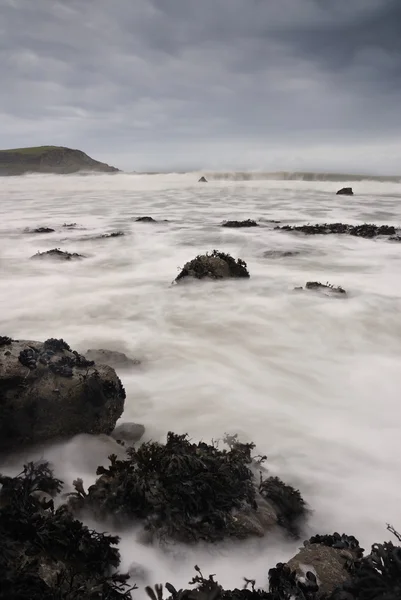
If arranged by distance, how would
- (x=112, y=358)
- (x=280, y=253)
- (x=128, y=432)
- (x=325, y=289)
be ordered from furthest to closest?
(x=280, y=253) < (x=325, y=289) < (x=112, y=358) < (x=128, y=432)

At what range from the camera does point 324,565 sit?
234 cm

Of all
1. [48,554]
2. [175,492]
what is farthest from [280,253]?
[48,554]

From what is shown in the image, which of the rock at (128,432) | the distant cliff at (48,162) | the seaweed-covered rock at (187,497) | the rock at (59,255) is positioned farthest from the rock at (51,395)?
the distant cliff at (48,162)

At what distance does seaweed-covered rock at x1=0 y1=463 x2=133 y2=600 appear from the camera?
1970mm

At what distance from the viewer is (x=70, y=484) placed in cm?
305

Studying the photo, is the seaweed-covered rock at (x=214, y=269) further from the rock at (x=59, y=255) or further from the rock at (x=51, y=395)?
the rock at (x=51, y=395)

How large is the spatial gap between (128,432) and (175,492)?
3.35ft

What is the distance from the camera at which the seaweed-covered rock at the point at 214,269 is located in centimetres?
923

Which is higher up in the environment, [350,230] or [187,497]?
[350,230]

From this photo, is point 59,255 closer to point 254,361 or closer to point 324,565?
point 254,361

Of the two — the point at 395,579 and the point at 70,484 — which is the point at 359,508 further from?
the point at 70,484

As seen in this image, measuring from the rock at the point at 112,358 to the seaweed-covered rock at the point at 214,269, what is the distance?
160 inches

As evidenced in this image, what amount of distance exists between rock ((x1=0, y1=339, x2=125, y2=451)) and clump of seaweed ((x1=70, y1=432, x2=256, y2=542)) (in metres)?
0.53

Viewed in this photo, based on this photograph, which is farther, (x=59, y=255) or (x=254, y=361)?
(x=59, y=255)
